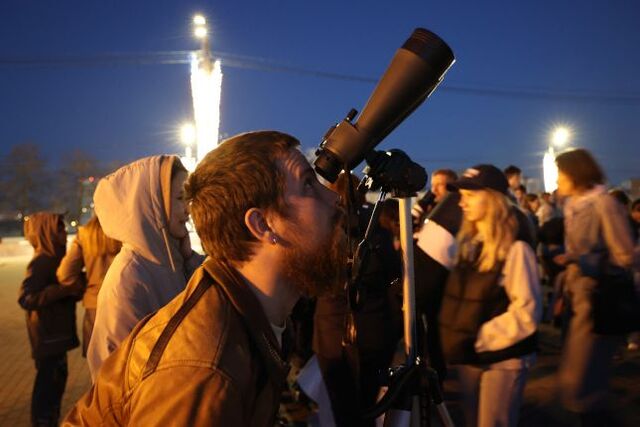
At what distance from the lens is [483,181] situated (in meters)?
3.19

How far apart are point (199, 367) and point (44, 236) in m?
3.94

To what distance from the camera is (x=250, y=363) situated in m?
1.04

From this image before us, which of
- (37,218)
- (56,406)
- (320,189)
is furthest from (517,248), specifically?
(37,218)

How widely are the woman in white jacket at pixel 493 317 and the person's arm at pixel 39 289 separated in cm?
299

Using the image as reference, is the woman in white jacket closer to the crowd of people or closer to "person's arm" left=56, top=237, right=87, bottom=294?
the crowd of people

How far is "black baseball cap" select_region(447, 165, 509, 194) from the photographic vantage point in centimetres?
317

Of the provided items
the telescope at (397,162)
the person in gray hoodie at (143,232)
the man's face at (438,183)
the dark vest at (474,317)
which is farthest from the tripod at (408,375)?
the man's face at (438,183)

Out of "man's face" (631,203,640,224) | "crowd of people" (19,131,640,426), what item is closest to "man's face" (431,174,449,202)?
"crowd of people" (19,131,640,426)

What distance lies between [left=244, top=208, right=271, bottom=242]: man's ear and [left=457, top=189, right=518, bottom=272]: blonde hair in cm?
194

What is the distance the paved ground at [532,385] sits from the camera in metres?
4.16

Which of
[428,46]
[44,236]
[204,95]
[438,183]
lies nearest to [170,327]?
[428,46]

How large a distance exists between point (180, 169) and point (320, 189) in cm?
125

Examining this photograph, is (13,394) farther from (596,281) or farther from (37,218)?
(596,281)

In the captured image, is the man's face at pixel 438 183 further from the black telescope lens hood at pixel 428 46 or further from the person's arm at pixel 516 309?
the black telescope lens hood at pixel 428 46
